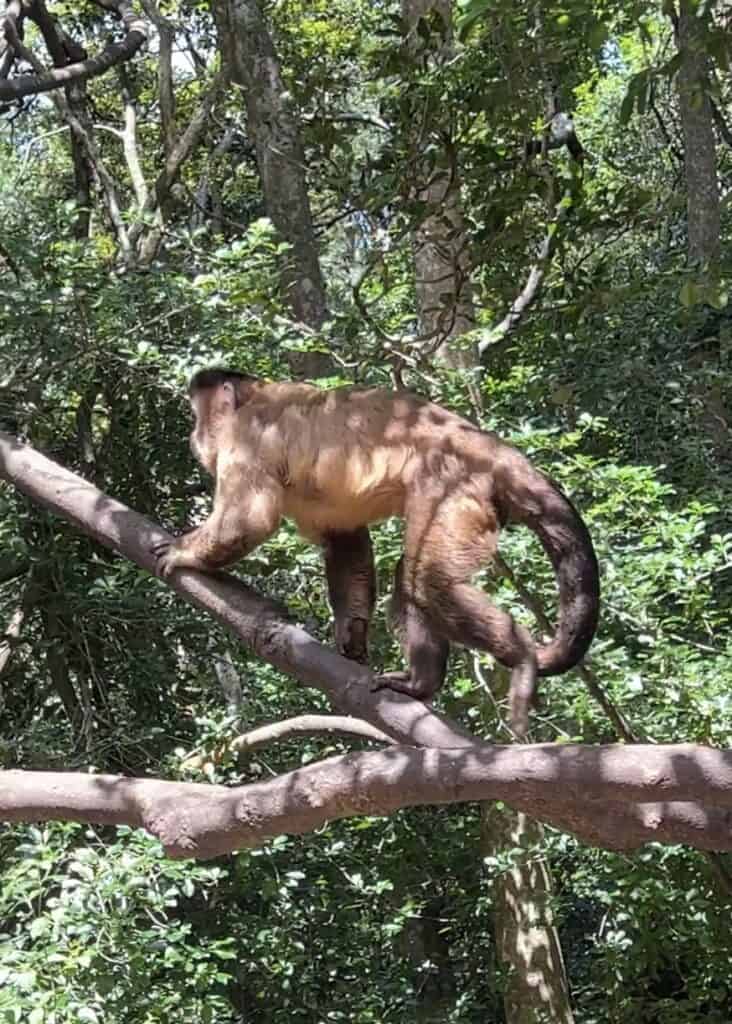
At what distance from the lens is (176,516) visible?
26.9ft

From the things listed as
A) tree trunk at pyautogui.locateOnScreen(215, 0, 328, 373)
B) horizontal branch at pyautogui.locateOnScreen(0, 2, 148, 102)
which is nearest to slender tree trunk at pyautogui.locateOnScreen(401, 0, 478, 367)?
tree trunk at pyautogui.locateOnScreen(215, 0, 328, 373)

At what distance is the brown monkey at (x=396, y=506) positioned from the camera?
4.15m

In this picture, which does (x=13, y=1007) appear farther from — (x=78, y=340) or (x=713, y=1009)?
(x=713, y=1009)

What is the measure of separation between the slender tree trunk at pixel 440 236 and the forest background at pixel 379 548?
0.11 feet

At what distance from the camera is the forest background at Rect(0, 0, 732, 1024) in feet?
19.1

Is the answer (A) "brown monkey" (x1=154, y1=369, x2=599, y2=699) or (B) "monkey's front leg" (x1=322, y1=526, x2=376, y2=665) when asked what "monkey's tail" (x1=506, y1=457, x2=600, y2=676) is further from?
Answer: (B) "monkey's front leg" (x1=322, y1=526, x2=376, y2=665)

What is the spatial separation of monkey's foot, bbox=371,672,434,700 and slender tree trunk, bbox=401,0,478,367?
1.90 m

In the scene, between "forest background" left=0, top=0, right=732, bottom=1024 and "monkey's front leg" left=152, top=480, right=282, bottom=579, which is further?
"forest background" left=0, top=0, right=732, bottom=1024

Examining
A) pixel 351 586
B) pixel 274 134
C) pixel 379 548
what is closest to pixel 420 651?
pixel 351 586

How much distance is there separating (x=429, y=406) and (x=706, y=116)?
26.5 ft

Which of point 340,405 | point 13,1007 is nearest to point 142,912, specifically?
point 13,1007

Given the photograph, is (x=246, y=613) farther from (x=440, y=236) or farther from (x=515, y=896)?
(x=515, y=896)

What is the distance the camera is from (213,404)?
5078 millimetres

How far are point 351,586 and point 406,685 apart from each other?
95 cm
